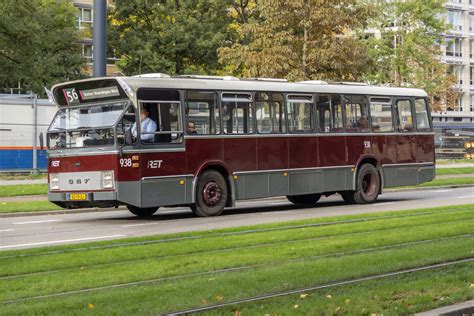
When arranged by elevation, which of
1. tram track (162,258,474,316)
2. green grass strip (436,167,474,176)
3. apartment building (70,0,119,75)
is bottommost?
tram track (162,258,474,316)

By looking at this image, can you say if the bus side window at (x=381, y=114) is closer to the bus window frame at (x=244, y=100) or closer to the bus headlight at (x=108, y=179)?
the bus window frame at (x=244, y=100)

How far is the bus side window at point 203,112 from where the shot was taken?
20.2 metres

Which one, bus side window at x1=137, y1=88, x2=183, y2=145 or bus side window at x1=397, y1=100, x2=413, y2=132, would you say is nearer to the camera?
bus side window at x1=137, y1=88, x2=183, y2=145

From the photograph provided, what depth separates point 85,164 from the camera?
62.4ft

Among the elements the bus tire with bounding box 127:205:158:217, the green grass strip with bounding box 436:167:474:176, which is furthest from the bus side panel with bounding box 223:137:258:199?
the green grass strip with bounding box 436:167:474:176

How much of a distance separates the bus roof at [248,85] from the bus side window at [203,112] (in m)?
0.17

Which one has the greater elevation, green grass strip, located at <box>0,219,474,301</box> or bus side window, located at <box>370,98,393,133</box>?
bus side window, located at <box>370,98,393,133</box>

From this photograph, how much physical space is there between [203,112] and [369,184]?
6.11 meters

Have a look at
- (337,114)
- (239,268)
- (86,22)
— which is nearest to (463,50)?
(86,22)

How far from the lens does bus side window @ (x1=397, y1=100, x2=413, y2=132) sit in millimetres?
25625

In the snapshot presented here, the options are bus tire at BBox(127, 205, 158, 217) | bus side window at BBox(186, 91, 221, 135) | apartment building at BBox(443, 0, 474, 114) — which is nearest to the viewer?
bus side window at BBox(186, 91, 221, 135)

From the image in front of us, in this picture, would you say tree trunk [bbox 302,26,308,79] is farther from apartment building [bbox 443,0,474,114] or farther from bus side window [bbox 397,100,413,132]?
apartment building [bbox 443,0,474,114]

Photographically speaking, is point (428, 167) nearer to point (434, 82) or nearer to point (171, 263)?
point (171, 263)

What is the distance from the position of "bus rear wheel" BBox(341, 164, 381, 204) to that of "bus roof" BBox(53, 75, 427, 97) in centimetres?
205
